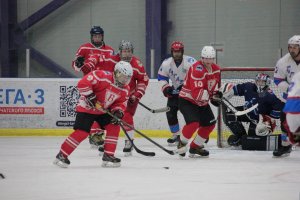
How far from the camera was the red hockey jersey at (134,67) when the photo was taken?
6.41 meters

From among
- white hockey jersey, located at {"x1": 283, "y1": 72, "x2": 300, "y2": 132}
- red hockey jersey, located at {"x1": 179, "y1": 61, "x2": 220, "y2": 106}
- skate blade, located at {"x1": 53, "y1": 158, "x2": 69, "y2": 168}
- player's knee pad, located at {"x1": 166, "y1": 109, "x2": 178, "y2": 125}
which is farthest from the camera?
player's knee pad, located at {"x1": 166, "y1": 109, "x2": 178, "y2": 125}

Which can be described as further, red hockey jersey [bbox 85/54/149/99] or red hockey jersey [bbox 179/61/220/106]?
red hockey jersey [bbox 85/54/149/99]

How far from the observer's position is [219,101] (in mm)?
6148

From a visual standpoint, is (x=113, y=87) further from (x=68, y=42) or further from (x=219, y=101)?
(x=68, y=42)

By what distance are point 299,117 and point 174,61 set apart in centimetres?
415

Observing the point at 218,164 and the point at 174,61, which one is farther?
the point at 174,61

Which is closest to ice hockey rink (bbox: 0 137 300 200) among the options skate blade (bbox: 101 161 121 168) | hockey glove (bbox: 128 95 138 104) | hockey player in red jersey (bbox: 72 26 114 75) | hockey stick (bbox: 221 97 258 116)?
skate blade (bbox: 101 161 121 168)

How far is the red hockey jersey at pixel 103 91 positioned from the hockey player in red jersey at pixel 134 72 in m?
0.85

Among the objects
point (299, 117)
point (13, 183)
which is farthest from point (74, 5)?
point (299, 117)

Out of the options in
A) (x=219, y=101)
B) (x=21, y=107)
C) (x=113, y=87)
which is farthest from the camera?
(x=21, y=107)

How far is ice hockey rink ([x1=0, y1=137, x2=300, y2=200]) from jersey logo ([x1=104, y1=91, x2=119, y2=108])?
509mm

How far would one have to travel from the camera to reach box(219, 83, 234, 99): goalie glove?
6.54 meters

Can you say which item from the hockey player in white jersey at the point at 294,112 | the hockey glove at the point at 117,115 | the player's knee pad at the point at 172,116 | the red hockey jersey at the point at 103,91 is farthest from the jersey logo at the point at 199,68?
the hockey player in white jersey at the point at 294,112

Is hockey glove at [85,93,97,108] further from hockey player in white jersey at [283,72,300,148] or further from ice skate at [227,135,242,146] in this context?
hockey player in white jersey at [283,72,300,148]
